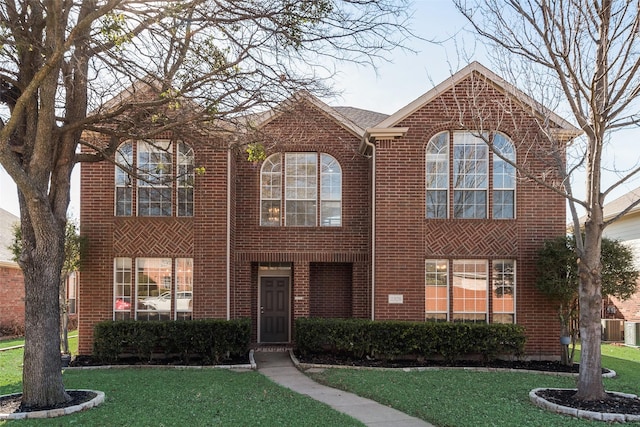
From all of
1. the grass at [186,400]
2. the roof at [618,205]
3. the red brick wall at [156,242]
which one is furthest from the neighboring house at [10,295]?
the roof at [618,205]

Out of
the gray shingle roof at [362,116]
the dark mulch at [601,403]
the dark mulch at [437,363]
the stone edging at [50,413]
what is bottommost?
the dark mulch at [437,363]

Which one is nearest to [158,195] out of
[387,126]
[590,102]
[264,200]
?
[264,200]

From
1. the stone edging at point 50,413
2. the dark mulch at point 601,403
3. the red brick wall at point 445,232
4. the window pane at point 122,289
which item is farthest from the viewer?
the window pane at point 122,289

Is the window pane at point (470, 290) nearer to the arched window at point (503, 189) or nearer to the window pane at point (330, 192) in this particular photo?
the arched window at point (503, 189)

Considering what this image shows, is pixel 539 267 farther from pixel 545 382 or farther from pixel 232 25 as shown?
pixel 232 25

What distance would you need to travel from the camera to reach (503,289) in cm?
1428

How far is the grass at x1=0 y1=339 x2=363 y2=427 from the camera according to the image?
7641 millimetres

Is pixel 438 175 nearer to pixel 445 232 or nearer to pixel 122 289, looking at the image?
pixel 445 232

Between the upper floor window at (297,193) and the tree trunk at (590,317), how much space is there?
755 centimetres

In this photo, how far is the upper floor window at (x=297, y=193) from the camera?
15.8 metres

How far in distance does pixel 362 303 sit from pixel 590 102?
864cm

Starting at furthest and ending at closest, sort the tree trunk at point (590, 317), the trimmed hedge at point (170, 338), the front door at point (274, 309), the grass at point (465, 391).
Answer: the front door at point (274, 309) < the trimmed hedge at point (170, 338) < the tree trunk at point (590, 317) < the grass at point (465, 391)

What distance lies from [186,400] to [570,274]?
30.0ft

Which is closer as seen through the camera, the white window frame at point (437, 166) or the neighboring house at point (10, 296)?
the white window frame at point (437, 166)
